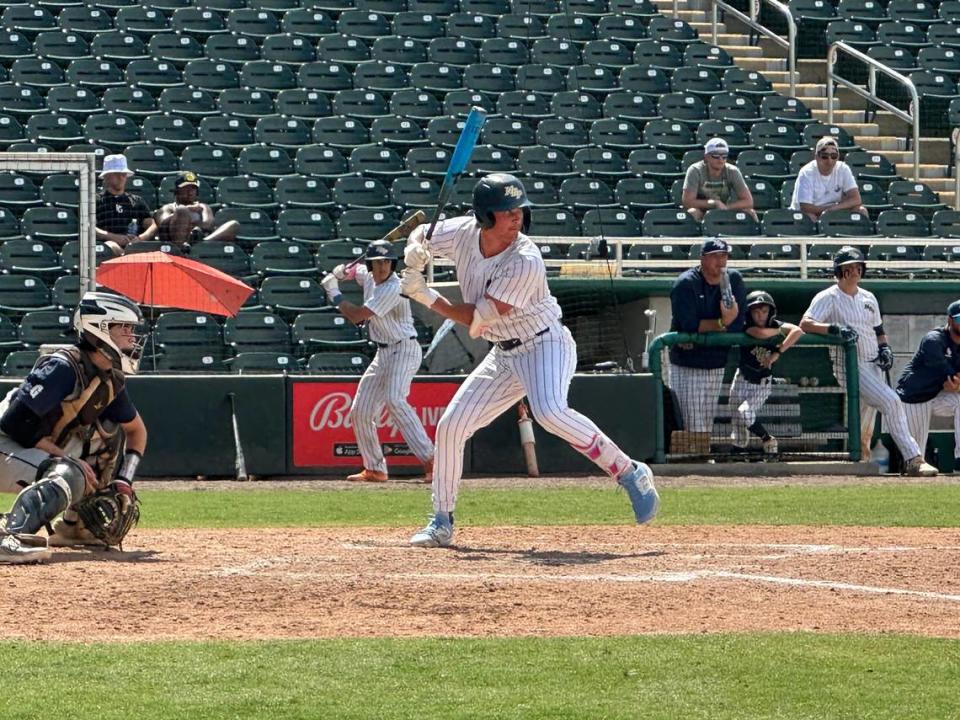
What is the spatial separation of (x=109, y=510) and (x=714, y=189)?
441 inches

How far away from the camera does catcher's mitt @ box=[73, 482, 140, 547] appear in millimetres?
8164

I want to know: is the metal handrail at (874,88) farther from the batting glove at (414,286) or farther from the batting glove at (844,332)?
the batting glove at (414,286)

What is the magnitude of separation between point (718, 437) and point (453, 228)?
24.0ft

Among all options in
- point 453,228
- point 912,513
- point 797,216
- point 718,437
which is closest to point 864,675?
point 453,228

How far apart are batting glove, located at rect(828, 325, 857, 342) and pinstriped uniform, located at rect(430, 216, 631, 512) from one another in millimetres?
7184

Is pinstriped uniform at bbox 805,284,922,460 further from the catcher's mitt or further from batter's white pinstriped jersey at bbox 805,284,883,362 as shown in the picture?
the catcher's mitt

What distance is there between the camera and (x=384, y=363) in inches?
562

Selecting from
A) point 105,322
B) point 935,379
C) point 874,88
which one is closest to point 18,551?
point 105,322

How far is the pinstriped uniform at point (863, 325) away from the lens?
605 inches

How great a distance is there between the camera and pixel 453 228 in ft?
28.2

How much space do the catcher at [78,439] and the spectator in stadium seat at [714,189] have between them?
34.5 ft

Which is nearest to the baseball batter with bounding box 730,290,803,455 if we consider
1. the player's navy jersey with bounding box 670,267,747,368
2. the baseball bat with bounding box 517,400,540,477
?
the player's navy jersey with bounding box 670,267,747,368

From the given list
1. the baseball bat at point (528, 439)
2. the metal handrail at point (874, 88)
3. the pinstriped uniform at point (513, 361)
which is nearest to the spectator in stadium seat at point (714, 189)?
the metal handrail at point (874, 88)

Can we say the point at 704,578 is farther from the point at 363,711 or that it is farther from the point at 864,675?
the point at 363,711
